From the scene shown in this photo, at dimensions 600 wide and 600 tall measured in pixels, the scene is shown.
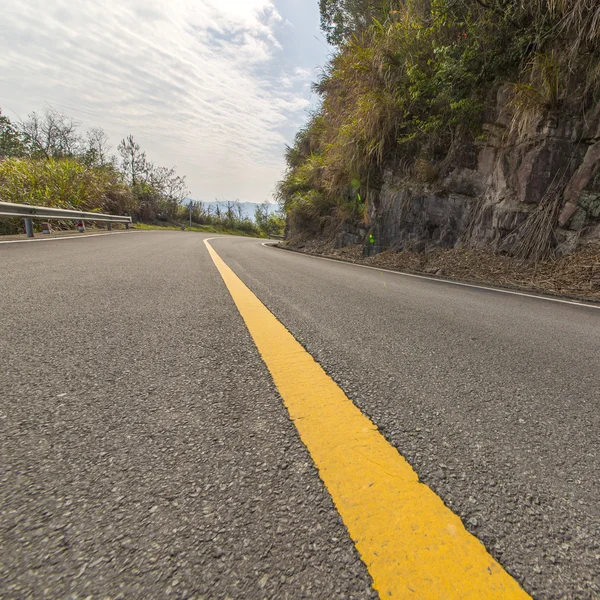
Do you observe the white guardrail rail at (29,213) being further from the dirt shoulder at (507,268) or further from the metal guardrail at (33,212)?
the dirt shoulder at (507,268)

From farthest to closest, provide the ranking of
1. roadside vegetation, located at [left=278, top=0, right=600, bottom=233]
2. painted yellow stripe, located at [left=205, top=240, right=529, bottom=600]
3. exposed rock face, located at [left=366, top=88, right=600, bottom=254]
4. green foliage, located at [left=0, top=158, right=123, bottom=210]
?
green foliage, located at [left=0, top=158, right=123, bottom=210] → roadside vegetation, located at [left=278, top=0, right=600, bottom=233] → exposed rock face, located at [left=366, top=88, right=600, bottom=254] → painted yellow stripe, located at [left=205, top=240, right=529, bottom=600]

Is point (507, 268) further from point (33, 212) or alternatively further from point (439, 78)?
point (33, 212)

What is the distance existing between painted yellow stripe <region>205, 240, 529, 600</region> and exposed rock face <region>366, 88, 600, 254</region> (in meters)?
5.32

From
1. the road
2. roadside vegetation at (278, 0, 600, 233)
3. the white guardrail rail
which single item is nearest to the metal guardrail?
the white guardrail rail

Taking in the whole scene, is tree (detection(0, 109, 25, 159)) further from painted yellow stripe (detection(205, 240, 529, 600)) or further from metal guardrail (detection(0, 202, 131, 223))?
painted yellow stripe (detection(205, 240, 529, 600))

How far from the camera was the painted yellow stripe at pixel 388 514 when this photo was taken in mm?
460

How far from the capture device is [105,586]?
431 millimetres

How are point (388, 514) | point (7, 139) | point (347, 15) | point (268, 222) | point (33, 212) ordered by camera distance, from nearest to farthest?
point (388, 514) → point (33, 212) → point (347, 15) → point (7, 139) → point (268, 222)

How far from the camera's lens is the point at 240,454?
71cm

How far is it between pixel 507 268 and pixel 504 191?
5.09ft

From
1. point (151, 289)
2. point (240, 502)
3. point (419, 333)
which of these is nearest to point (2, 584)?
point (240, 502)

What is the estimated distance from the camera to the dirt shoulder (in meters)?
3.95

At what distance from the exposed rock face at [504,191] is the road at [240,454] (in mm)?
4093

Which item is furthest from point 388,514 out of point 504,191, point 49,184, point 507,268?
point 49,184
